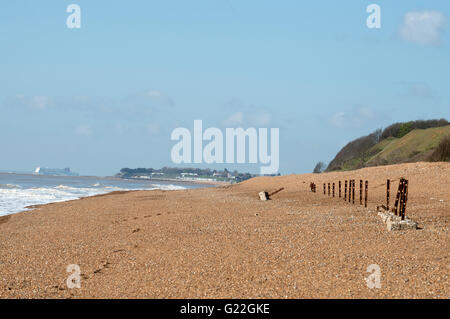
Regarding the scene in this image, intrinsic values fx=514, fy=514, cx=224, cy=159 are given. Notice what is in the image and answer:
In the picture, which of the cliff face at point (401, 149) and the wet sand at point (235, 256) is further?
the cliff face at point (401, 149)

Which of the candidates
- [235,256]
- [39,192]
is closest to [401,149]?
[39,192]

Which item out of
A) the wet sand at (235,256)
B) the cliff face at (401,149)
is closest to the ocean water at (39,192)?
the wet sand at (235,256)

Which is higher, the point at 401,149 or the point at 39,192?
the point at 401,149

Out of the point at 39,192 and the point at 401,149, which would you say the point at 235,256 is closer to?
the point at 39,192

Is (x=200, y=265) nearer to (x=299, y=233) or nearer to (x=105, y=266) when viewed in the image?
(x=105, y=266)

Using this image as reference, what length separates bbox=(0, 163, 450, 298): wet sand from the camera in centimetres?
714

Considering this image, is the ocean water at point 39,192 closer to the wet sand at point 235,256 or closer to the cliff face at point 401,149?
the wet sand at point 235,256

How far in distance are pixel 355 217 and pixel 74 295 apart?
8682 mm

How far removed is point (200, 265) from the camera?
864 centimetres

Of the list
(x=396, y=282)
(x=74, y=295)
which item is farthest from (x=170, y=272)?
(x=396, y=282)

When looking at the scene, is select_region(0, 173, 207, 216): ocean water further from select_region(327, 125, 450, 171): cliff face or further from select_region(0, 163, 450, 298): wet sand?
Result: select_region(327, 125, 450, 171): cliff face

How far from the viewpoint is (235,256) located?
9219 millimetres

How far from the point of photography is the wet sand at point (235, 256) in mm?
7145
